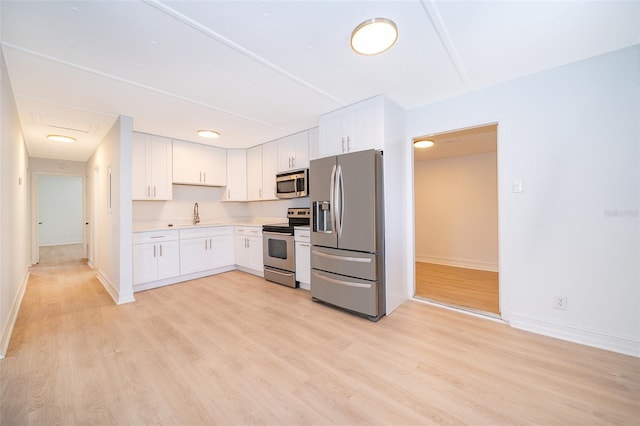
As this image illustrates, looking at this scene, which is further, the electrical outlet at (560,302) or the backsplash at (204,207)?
the backsplash at (204,207)

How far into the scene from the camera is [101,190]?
4.44 m

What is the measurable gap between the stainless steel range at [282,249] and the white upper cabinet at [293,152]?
2.45 ft

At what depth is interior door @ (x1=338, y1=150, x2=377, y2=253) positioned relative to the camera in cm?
263

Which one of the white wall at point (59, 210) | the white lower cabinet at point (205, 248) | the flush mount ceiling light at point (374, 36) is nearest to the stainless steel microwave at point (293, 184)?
the white lower cabinet at point (205, 248)

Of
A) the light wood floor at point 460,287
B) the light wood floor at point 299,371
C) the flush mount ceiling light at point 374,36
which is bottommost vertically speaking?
the light wood floor at point 299,371

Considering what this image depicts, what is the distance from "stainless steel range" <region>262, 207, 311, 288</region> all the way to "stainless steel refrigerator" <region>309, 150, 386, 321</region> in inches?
28.7

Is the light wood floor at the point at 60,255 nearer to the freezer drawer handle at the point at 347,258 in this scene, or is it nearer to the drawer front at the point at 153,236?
the drawer front at the point at 153,236

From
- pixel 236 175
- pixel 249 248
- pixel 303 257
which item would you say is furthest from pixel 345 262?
pixel 236 175

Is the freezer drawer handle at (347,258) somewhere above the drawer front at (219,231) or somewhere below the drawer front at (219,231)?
below

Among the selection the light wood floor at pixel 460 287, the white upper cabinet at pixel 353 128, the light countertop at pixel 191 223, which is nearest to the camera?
the white upper cabinet at pixel 353 128

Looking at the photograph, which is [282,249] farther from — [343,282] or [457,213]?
[457,213]

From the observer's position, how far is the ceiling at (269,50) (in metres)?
1.57

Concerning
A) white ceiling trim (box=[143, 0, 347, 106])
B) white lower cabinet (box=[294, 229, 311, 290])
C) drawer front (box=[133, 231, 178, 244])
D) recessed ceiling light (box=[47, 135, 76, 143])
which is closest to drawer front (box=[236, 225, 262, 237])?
white lower cabinet (box=[294, 229, 311, 290])

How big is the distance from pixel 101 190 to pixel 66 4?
3.90 meters
